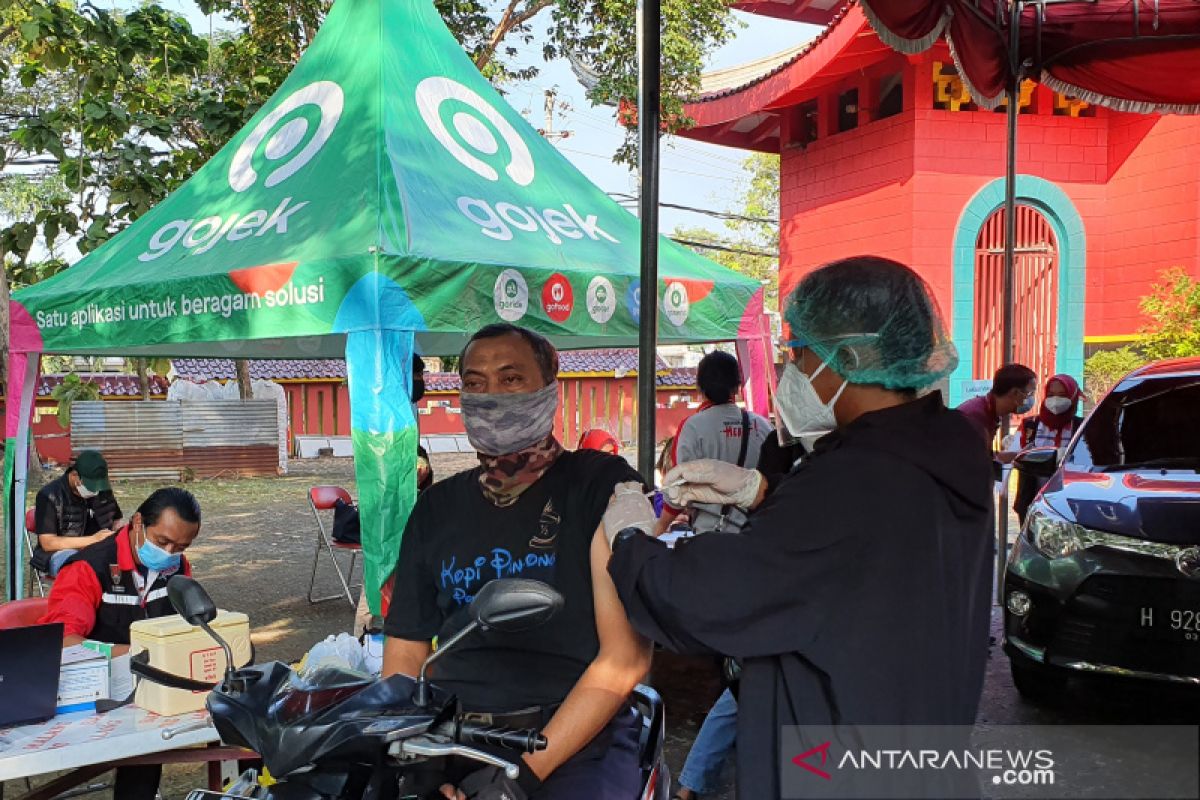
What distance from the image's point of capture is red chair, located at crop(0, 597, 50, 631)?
12.2ft

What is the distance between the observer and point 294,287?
4586 mm

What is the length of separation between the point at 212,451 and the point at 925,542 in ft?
62.0

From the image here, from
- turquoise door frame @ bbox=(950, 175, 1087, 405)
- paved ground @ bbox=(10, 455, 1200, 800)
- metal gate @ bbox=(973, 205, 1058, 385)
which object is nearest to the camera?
paved ground @ bbox=(10, 455, 1200, 800)

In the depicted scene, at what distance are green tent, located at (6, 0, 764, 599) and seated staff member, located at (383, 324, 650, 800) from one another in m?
1.78

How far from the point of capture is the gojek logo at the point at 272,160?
5184mm

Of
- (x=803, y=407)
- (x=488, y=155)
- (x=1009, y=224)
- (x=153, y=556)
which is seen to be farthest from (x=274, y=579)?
(x=803, y=407)

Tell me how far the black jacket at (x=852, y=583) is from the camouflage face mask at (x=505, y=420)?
100cm

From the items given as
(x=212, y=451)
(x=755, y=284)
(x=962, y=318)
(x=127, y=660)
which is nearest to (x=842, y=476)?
(x=127, y=660)

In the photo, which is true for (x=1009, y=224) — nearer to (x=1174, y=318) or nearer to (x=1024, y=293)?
(x=1174, y=318)

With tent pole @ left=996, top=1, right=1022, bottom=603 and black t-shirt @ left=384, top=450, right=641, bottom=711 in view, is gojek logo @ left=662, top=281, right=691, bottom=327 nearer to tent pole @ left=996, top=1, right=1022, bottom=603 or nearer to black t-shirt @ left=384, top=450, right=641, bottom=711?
black t-shirt @ left=384, top=450, right=641, bottom=711

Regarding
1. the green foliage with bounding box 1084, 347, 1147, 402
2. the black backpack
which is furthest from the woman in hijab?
the green foliage with bounding box 1084, 347, 1147, 402

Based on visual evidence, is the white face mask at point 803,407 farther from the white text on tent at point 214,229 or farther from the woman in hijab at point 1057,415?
the woman in hijab at point 1057,415

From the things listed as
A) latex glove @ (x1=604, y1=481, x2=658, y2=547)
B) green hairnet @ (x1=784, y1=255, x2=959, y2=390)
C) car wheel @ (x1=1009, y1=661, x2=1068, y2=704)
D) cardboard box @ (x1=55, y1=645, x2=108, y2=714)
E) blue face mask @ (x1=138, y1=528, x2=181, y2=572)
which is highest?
green hairnet @ (x1=784, y1=255, x2=959, y2=390)

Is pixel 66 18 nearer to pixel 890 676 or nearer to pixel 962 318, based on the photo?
pixel 890 676
